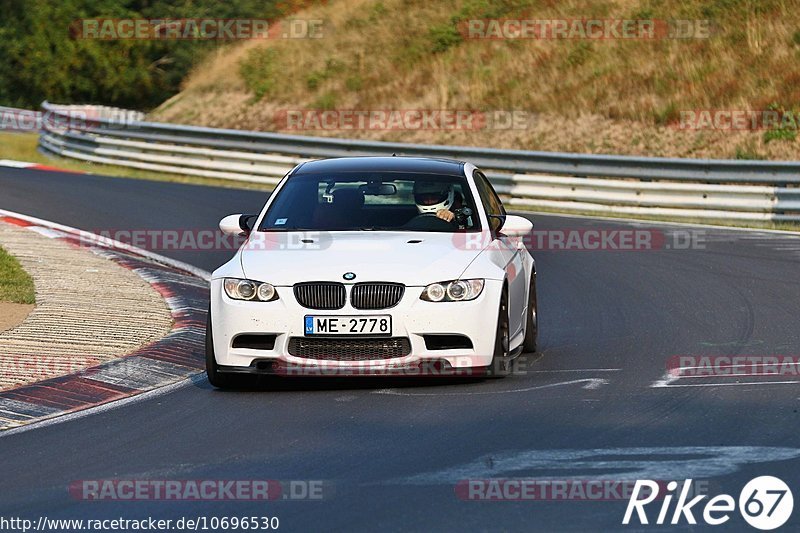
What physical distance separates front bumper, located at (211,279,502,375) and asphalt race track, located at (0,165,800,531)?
0.20 metres

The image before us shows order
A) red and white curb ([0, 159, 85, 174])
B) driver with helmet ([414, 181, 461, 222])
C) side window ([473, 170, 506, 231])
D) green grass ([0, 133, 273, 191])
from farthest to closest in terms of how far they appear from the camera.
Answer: red and white curb ([0, 159, 85, 174]) → green grass ([0, 133, 273, 191]) → side window ([473, 170, 506, 231]) → driver with helmet ([414, 181, 461, 222])

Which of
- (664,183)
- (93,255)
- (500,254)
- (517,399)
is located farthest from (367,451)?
(664,183)

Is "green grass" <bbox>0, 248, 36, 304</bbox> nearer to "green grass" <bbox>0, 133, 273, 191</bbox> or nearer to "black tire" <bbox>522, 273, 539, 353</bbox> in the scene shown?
"black tire" <bbox>522, 273, 539, 353</bbox>

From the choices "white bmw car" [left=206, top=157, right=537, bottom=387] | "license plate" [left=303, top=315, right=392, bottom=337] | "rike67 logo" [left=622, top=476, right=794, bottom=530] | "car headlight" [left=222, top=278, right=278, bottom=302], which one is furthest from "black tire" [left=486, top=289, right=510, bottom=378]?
"rike67 logo" [left=622, top=476, right=794, bottom=530]

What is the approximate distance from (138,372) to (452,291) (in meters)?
2.34

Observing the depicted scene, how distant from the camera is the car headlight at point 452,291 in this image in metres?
9.48

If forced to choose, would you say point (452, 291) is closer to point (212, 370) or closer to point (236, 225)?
point (212, 370)

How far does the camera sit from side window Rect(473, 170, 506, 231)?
36.1 ft

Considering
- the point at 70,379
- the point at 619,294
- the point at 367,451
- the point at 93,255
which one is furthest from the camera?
the point at 93,255

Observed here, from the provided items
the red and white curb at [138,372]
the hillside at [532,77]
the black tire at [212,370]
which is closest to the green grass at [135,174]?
the hillside at [532,77]

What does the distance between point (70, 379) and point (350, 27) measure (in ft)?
107

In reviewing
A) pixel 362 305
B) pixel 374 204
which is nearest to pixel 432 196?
pixel 374 204

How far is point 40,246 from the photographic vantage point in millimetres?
16828

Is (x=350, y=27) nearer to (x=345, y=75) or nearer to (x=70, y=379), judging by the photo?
(x=345, y=75)
